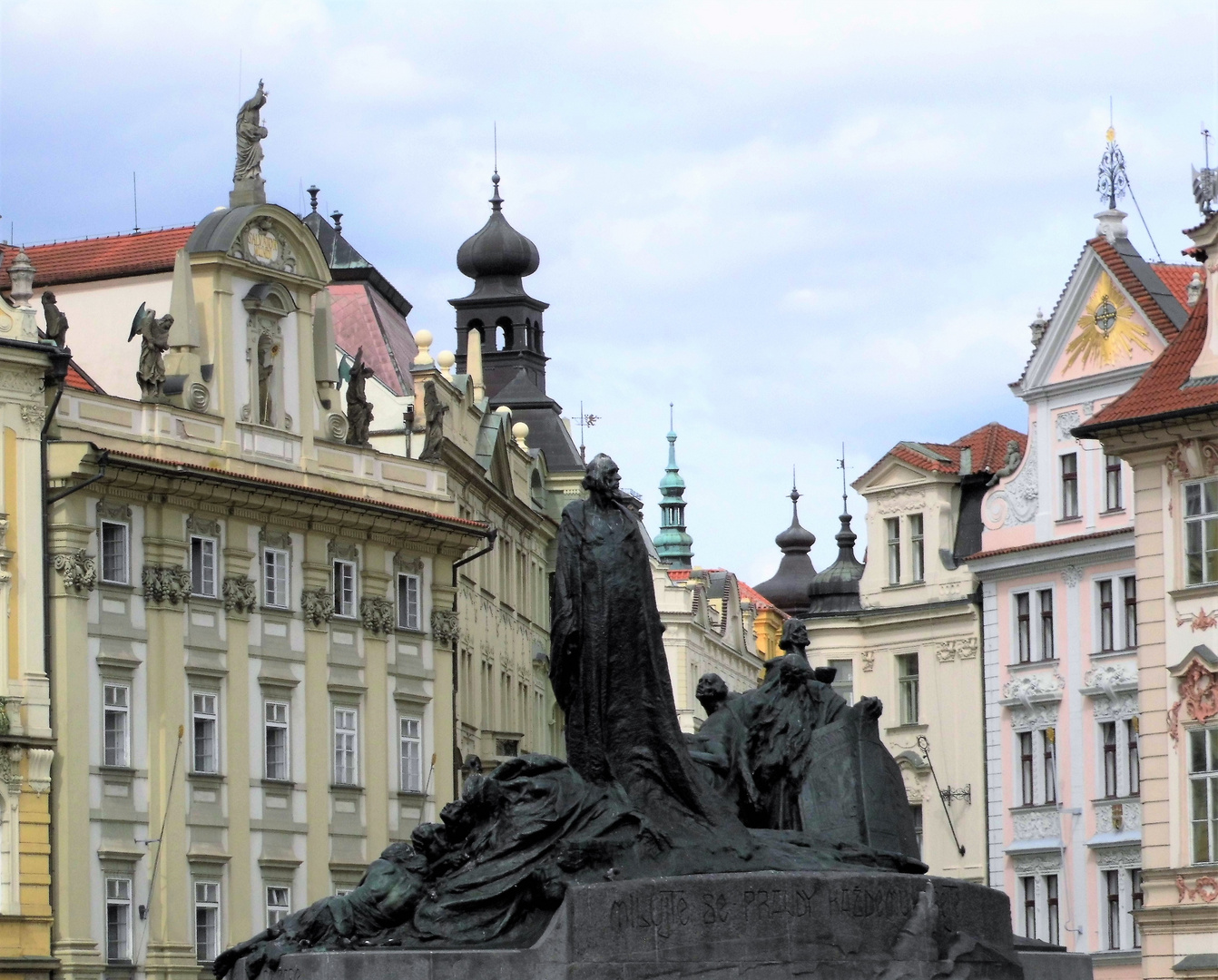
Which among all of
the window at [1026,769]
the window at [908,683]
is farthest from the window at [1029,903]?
the window at [908,683]

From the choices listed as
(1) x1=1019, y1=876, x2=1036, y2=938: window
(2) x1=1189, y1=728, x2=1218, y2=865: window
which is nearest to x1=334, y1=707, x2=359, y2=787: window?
(1) x1=1019, y1=876, x2=1036, y2=938: window

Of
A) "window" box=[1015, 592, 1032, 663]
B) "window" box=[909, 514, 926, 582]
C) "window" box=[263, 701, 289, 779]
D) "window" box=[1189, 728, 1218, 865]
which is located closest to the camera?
"window" box=[1189, 728, 1218, 865]

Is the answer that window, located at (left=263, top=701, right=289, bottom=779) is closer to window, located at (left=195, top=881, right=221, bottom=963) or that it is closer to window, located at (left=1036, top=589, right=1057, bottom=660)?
window, located at (left=195, top=881, right=221, bottom=963)

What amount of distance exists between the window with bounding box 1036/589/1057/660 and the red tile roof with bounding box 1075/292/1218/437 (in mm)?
8766

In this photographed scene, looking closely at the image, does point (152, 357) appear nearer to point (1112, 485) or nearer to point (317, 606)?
point (317, 606)

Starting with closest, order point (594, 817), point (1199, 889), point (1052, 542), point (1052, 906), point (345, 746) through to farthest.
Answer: point (594, 817) < point (1199, 889) < point (345, 746) < point (1052, 906) < point (1052, 542)

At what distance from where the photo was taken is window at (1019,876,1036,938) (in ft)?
171

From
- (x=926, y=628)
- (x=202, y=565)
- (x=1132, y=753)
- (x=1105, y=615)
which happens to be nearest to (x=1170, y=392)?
(x=1132, y=753)

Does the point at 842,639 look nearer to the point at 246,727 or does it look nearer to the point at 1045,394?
the point at 1045,394

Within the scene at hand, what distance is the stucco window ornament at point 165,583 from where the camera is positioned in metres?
46.9

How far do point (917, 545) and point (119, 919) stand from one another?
1806 cm

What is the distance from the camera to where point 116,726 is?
46.1 m

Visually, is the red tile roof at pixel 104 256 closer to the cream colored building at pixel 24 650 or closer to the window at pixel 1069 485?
the cream colored building at pixel 24 650

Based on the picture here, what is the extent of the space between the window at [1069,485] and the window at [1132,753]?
12.9 ft
